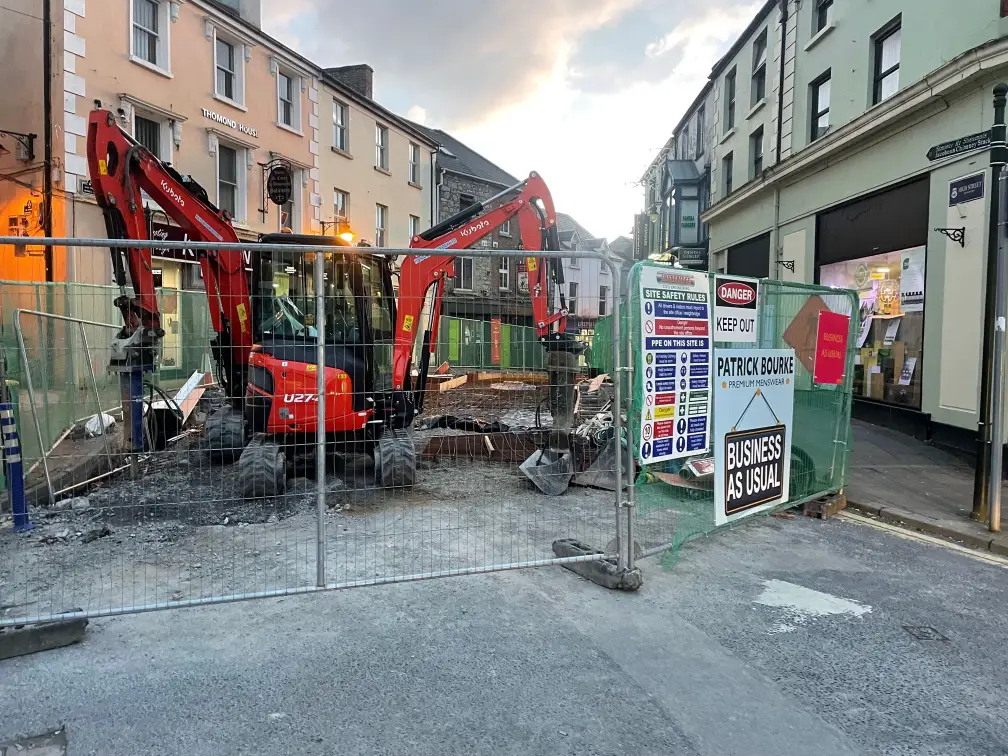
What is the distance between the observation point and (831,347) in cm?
678

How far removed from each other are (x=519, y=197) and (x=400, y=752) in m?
6.94

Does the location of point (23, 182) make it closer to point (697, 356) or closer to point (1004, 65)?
point (697, 356)

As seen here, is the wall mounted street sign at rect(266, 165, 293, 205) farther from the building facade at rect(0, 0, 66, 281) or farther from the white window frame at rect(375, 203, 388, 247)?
the white window frame at rect(375, 203, 388, 247)

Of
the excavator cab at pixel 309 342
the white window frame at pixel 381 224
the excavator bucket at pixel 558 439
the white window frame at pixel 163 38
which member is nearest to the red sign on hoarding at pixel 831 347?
the excavator bucket at pixel 558 439

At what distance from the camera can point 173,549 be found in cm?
545

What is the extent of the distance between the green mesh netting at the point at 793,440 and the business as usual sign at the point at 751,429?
170mm

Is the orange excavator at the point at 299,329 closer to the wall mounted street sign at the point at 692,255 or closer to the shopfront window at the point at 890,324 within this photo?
the shopfront window at the point at 890,324

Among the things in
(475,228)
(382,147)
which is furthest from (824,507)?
(382,147)

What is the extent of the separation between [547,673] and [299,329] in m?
5.10

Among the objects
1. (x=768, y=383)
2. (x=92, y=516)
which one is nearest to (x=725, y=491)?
A: (x=768, y=383)

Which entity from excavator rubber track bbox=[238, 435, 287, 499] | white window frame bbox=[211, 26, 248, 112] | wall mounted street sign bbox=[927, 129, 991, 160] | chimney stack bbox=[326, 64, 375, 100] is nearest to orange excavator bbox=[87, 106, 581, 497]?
excavator rubber track bbox=[238, 435, 287, 499]

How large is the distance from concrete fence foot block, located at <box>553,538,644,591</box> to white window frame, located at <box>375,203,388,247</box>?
22.3 meters

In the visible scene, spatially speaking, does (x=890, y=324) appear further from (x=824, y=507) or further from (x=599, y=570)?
(x=599, y=570)

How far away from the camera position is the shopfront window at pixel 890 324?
10953 millimetres
